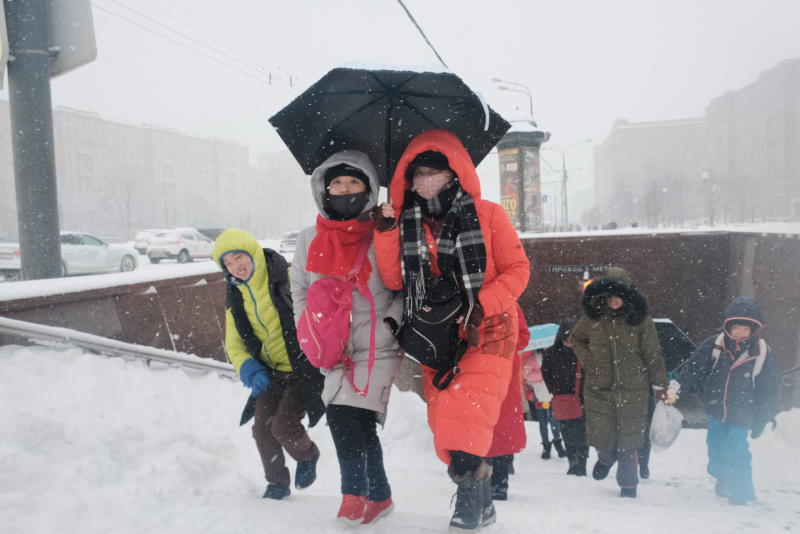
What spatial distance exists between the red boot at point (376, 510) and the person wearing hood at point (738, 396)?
250 centimetres

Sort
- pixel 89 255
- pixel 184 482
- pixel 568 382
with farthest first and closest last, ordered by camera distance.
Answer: pixel 89 255, pixel 568 382, pixel 184 482

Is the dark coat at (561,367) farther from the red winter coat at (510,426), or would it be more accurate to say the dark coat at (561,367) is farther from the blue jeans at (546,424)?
the red winter coat at (510,426)

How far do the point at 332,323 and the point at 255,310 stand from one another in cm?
86

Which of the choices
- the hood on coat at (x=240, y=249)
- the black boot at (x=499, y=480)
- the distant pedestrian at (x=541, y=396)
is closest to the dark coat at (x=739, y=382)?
the distant pedestrian at (x=541, y=396)

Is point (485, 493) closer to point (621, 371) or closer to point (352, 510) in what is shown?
point (352, 510)

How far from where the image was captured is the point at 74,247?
17844mm

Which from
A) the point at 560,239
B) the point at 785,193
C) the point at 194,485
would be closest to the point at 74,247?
the point at 560,239

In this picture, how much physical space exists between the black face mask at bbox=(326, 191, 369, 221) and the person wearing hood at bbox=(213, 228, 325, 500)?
686mm

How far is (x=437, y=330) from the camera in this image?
238 cm

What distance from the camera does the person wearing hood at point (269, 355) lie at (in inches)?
122

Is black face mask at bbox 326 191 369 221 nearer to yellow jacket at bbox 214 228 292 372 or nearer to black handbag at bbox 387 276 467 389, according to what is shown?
black handbag at bbox 387 276 467 389

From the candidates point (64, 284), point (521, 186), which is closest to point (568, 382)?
point (64, 284)

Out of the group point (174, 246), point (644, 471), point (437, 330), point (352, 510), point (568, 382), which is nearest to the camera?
point (437, 330)

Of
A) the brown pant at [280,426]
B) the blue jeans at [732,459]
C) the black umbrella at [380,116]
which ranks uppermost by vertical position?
the black umbrella at [380,116]
